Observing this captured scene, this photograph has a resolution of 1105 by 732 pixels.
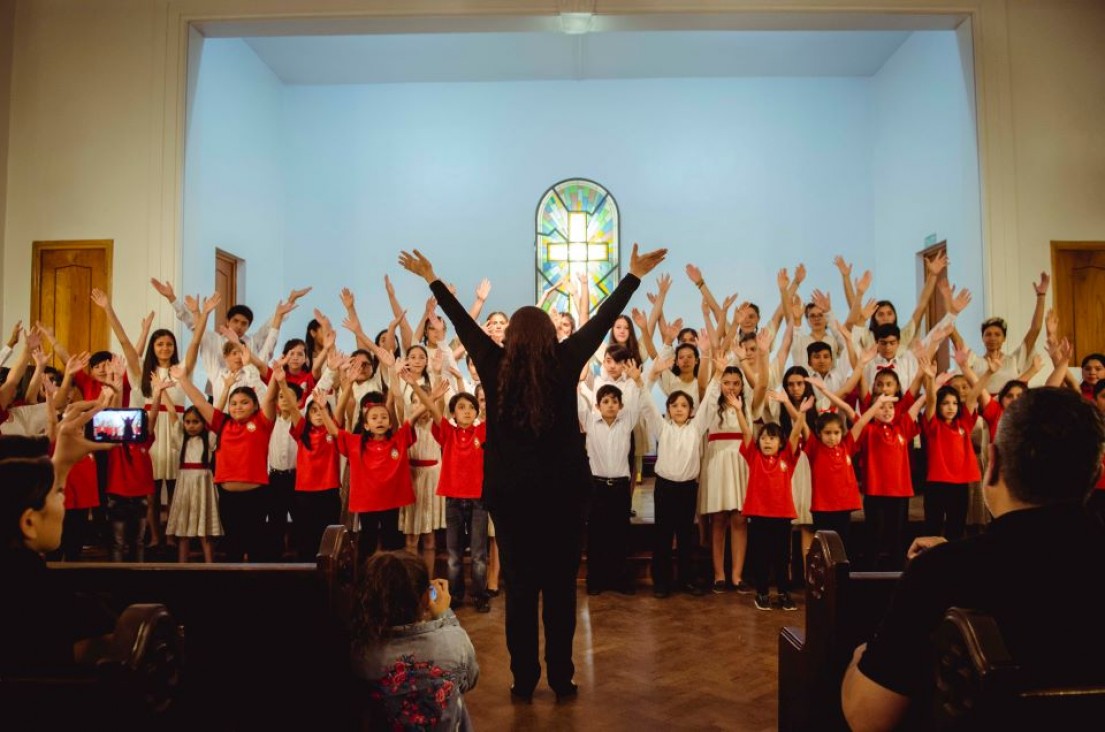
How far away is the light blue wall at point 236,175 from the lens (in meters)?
7.27

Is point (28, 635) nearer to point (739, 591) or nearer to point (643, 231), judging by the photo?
point (739, 591)

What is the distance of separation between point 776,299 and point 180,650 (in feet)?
30.9

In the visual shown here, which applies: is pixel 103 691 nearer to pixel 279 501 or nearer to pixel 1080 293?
pixel 279 501

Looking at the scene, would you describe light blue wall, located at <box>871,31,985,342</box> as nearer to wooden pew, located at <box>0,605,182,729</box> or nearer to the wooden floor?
the wooden floor

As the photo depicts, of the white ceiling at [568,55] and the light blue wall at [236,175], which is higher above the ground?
the white ceiling at [568,55]

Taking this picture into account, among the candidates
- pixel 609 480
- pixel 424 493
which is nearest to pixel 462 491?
pixel 424 493

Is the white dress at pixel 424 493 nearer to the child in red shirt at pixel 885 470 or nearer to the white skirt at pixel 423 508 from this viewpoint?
the white skirt at pixel 423 508

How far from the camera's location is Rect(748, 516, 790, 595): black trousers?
486 cm

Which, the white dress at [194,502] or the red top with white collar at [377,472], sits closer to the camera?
the red top with white collar at [377,472]

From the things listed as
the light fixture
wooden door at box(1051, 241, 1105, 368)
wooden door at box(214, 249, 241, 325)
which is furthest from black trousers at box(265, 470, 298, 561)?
wooden door at box(1051, 241, 1105, 368)

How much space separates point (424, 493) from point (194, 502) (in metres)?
1.44

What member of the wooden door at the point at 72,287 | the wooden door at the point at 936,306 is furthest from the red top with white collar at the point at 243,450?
the wooden door at the point at 936,306

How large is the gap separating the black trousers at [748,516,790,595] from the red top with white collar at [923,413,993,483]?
108 centimetres

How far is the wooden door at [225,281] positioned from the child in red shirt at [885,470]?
20.5 ft
